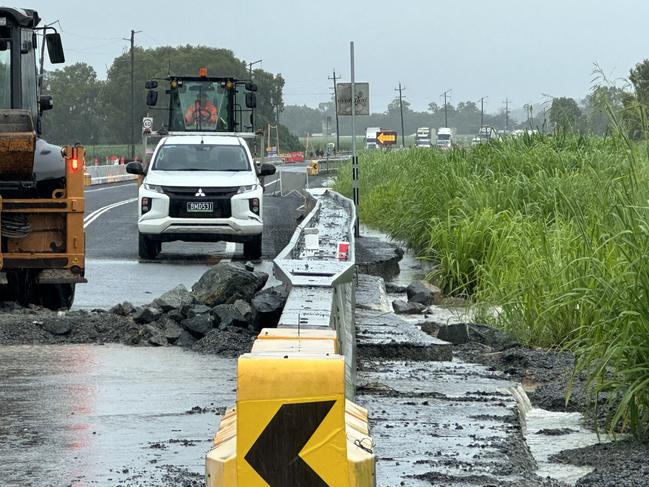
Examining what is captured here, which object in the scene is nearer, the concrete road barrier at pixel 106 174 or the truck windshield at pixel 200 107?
the truck windshield at pixel 200 107

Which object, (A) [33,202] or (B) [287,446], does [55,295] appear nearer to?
(A) [33,202]

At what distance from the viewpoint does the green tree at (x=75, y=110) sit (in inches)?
5428

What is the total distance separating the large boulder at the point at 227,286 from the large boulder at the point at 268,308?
3.68ft

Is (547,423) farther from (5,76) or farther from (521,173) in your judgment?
(521,173)

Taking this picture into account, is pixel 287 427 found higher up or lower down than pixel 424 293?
higher up

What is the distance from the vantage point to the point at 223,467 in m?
4.96

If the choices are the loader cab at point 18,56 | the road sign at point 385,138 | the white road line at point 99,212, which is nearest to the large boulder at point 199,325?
the loader cab at point 18,56

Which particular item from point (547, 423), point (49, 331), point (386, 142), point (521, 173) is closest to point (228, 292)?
point (49, 331)

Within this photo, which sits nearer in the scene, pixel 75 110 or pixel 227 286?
pixel 227 286

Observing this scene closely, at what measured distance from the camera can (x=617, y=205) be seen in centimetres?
841

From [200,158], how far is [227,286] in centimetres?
1108

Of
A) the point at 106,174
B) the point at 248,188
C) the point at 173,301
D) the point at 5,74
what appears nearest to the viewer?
the point at 173,301

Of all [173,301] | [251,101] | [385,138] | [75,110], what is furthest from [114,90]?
[173,301]

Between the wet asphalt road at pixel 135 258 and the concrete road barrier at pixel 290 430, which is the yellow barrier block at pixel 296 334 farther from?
the wet asphalt road at pixel 135 258
